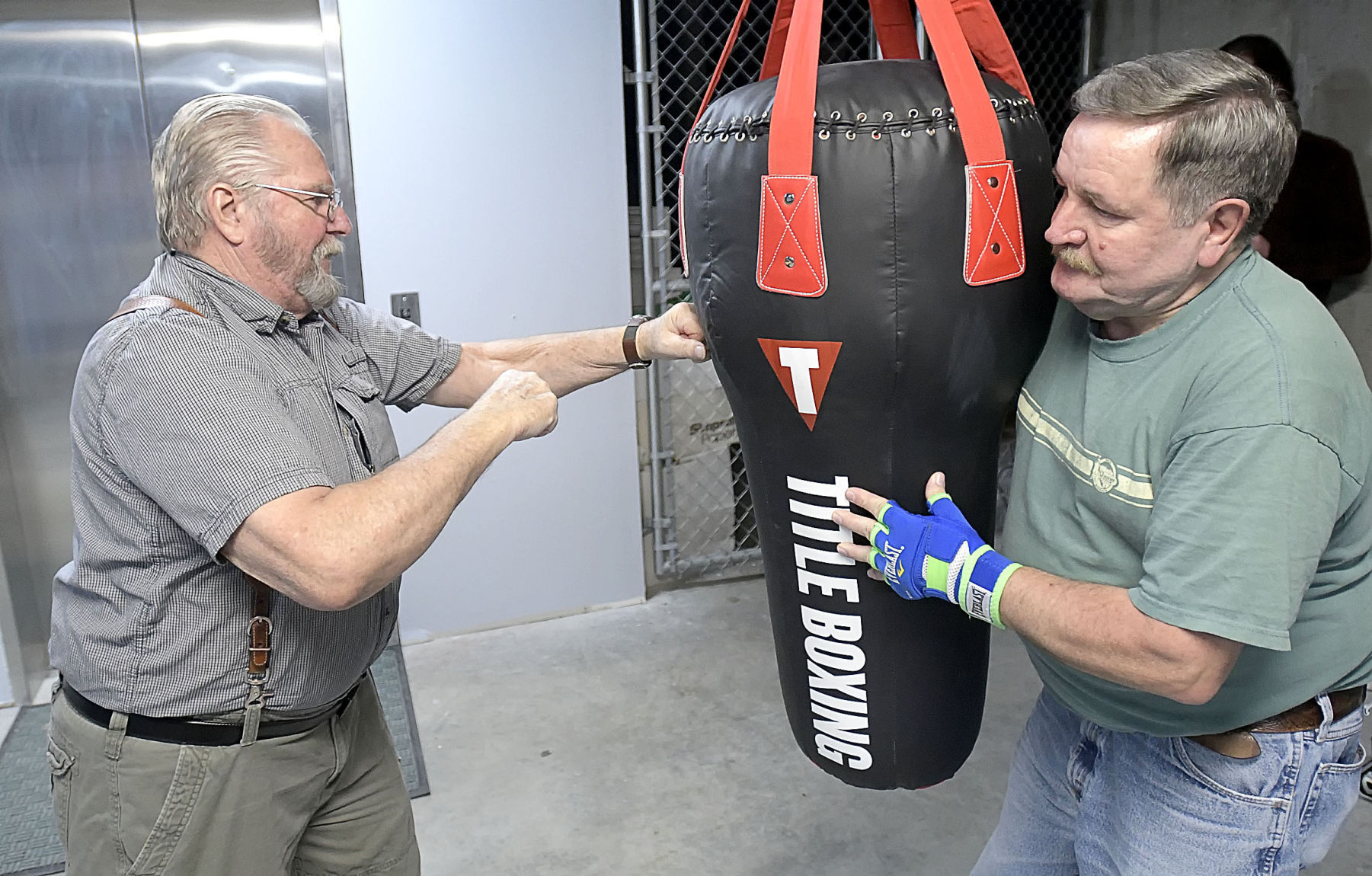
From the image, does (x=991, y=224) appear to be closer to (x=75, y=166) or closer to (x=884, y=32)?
(x=884, y=32)

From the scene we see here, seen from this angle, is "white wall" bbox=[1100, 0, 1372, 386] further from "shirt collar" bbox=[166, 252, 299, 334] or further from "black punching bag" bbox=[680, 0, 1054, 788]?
"shirt collar" bbox=[166, 252, 299, 334]

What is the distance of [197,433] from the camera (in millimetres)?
1270

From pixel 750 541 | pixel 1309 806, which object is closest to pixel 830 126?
pixel 1309 806

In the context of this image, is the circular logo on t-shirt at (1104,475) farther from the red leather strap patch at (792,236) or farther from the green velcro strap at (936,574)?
the red leather strap patch at (792,236)

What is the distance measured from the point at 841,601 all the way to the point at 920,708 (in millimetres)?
214

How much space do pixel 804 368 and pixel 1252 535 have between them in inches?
21.6

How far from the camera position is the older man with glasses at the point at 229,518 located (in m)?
1.27

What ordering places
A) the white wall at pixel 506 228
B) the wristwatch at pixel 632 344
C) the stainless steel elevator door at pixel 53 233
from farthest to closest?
the white wall at pixel 506 228 → the stainless steel elevator door at pixel 53 233 → the wristwatch at pixel 632 344

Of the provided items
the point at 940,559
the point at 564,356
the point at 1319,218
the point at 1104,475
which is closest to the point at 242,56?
the point at 564,356

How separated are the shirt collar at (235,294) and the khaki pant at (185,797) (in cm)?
60

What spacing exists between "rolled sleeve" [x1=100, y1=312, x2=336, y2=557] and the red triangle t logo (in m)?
0.60

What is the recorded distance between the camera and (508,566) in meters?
3.74

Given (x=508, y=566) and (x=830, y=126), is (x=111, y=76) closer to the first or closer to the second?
(x=508, y=566)

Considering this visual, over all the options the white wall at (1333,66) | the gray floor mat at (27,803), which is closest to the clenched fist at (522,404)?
the gray floor mat at (27,803)
